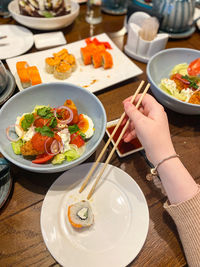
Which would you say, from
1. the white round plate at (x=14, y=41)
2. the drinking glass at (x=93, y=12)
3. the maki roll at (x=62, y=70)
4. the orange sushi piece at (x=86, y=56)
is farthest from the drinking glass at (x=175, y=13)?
the white round plate at (x=14, y=41)

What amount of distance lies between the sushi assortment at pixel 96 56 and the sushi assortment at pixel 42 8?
1.73 ft

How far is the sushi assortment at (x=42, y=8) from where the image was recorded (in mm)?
1983

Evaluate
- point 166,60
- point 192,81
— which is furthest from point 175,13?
point 192,81

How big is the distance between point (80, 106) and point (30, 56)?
846mm

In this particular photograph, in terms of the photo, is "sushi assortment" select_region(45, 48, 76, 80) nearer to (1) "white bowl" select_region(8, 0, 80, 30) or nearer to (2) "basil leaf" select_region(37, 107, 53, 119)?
(1) "white bowl" select_region(8, 0, 80, 30)

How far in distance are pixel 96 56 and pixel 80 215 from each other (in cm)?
135

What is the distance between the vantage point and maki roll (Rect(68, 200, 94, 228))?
96 cm

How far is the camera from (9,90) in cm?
146

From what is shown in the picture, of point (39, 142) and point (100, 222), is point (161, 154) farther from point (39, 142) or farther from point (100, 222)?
point (39, 142)

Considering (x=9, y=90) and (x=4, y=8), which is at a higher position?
(x=4, y=8)

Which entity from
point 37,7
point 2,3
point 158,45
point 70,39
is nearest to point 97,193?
point 158,45

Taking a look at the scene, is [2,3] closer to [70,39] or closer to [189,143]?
[70,39]

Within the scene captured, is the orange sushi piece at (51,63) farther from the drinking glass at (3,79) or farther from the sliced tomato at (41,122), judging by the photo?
the sliced tomato at (41,122)

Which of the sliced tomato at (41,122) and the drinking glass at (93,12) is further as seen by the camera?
the drinking glass at (93,12)
